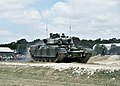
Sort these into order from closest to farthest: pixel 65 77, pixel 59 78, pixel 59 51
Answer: pixel 59 78, pixel 65 77, pixel 59 51

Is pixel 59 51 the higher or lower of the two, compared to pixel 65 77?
higher

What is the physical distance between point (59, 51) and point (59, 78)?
1697 cm

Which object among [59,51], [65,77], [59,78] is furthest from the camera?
[59,51]

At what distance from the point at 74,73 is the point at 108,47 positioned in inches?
2693

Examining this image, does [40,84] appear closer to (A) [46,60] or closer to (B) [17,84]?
(B) [17,84]

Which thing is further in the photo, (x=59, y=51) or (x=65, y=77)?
(x=59, y=51)

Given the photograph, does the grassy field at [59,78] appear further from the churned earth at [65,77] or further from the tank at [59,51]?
the tank at [59,51]

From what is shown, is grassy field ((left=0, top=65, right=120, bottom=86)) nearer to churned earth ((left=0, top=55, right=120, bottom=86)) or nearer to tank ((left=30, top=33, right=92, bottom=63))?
churned earth ((left=0, top=55, right=120, bottom=86))

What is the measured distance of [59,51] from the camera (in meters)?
43.0

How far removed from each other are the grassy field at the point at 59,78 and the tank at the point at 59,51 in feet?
34.4

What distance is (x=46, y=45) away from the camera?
4734cm

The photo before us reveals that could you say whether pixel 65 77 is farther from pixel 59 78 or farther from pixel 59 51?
pixel 59 51

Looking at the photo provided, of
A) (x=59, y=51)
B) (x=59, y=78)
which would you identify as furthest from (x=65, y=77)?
(x=59, y=51)

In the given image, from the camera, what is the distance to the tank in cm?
4369
